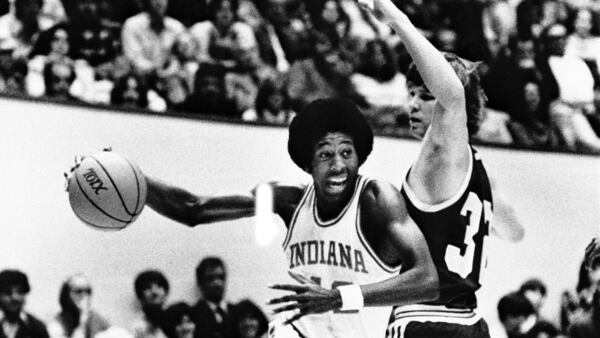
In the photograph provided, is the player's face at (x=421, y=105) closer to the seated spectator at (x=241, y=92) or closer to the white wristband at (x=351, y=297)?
the white wristband at (x=351, y=297)

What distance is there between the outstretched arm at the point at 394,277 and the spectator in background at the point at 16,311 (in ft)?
5.23

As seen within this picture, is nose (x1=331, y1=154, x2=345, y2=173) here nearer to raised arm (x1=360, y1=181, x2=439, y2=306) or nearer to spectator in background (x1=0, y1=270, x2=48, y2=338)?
raised arm (x1=360, y1=181, x2=439, y2=306)

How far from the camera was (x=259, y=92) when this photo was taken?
5.96 metres

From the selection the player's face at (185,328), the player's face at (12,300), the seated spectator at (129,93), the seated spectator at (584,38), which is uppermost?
the seated spectator at (584,38)

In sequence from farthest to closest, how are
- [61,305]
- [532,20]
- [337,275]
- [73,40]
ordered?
[532,20]
[73,40]
[61,305]
[337,275]

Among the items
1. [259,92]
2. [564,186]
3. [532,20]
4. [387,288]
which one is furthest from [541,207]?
[387,288]

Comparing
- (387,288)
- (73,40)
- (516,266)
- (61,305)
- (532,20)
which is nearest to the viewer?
(387,288)

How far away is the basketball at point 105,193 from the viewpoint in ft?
14.5

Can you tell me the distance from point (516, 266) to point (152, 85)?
8.10 feet

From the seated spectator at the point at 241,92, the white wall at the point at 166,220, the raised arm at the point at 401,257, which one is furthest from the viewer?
the seated spectator at the point at 241,92

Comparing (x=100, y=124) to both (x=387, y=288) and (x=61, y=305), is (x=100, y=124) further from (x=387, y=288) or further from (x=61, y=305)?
(x=387, y=288)

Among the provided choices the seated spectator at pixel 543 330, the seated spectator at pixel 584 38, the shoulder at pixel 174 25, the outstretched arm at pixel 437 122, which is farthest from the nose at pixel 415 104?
the seated spectator at pixel 584 38

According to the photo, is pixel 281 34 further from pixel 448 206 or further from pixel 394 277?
pixel 394 277

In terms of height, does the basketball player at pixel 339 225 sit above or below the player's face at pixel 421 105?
below
